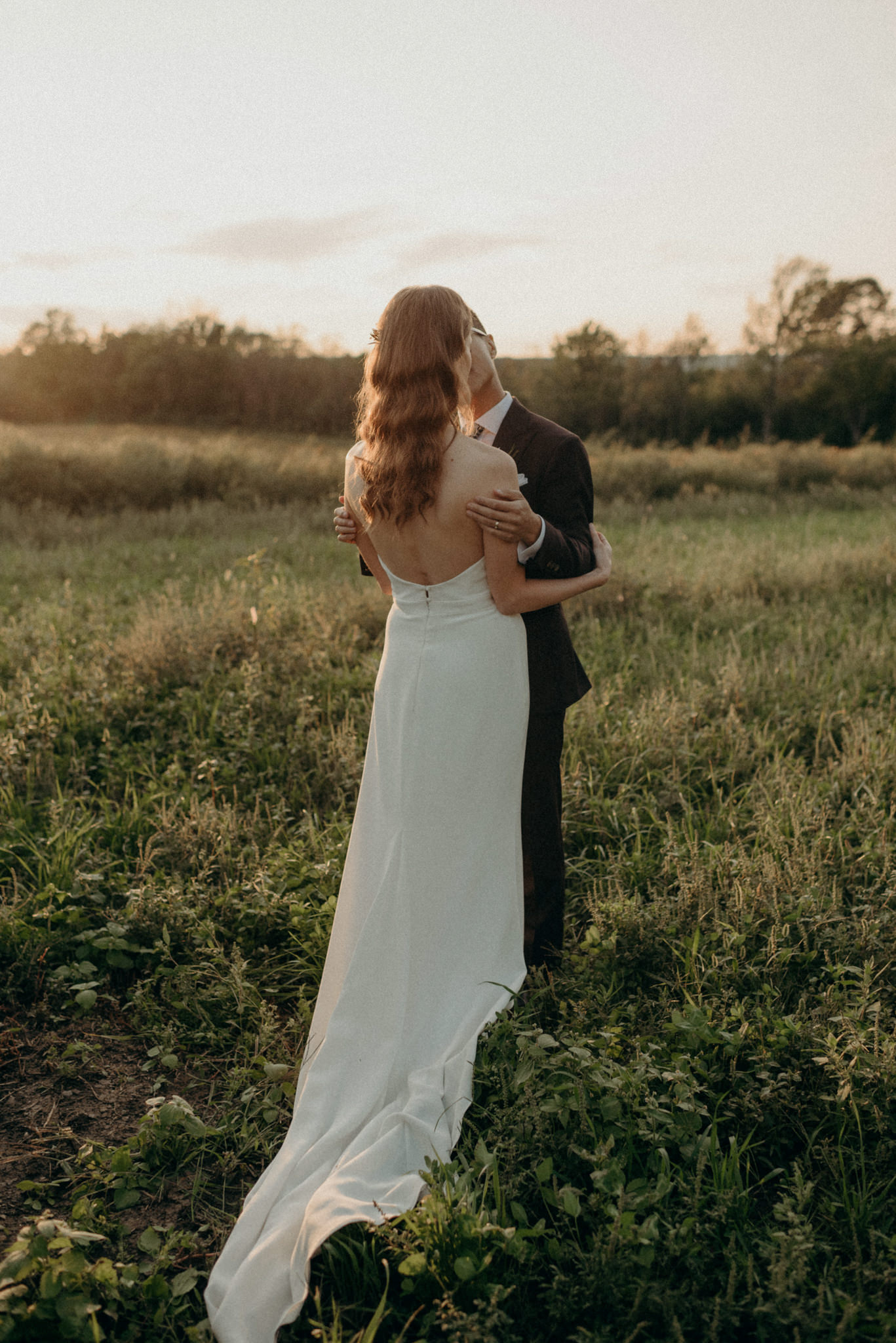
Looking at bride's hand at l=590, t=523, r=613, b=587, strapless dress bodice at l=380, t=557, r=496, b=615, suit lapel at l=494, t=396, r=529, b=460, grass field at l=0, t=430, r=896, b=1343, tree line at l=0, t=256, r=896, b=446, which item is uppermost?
tree line at l=0, t=256, r=896, b=446

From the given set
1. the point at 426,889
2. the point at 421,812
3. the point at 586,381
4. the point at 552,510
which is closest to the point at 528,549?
the point at 552,510

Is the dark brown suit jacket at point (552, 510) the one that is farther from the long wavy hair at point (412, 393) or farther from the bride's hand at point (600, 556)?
the long wavy hair at point (412, 393)

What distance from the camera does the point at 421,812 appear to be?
2996mm

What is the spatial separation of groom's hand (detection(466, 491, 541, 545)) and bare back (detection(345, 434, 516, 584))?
1.2 inches

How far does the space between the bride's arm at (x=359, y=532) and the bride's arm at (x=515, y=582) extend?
459 mm

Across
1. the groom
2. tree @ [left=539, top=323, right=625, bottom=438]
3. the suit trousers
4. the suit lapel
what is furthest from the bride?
tree @ [left=539, top=323, right=625, bottom=438]

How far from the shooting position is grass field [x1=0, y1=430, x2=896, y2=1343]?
2135 millimetres

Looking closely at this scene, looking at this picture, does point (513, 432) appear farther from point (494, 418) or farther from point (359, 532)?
point (359, 532)

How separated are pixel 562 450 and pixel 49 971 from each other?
9.92 feet

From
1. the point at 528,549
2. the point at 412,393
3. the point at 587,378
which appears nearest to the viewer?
the point at 412,393

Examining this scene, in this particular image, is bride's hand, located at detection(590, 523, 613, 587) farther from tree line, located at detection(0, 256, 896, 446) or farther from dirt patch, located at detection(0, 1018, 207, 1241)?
tree line, located at detection(0, 256, 896, 446)

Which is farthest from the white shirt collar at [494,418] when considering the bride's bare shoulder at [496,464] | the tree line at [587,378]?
the tree line at [587,378]

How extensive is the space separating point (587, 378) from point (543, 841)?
126 ft

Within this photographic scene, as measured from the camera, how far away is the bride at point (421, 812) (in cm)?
255
